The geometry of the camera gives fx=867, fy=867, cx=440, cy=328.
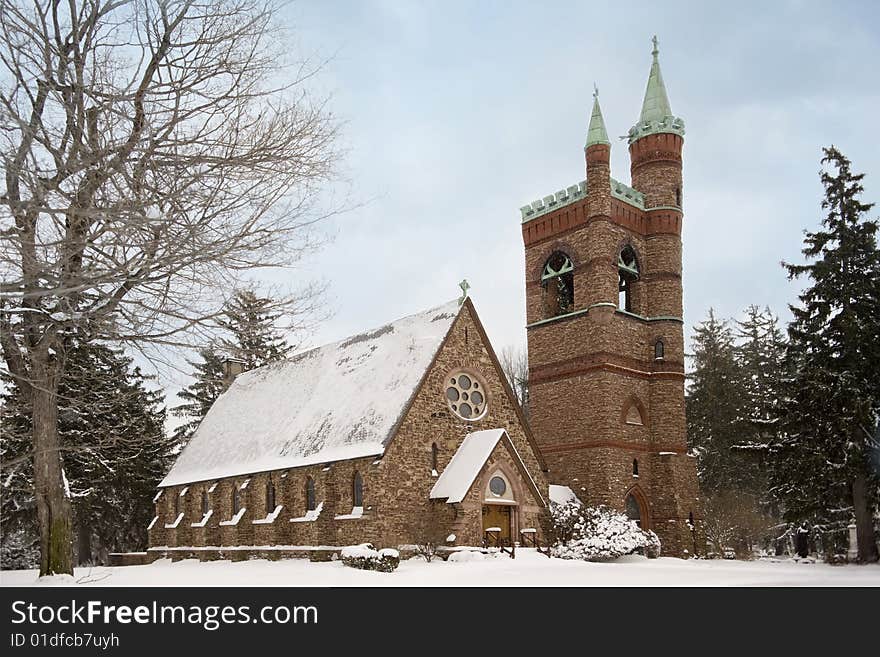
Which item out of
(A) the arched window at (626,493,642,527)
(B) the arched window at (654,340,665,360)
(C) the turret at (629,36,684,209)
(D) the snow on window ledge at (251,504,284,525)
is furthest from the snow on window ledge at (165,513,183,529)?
(C) the turret at (629,36,684,209)

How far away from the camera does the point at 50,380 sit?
52.4ft

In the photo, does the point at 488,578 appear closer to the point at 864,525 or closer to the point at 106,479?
the point at 864,525

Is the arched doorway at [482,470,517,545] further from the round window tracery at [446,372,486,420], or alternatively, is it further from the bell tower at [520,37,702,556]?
the bell tower at [520,37,702,556]

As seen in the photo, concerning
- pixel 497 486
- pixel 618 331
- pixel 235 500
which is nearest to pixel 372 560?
pixel 497 486

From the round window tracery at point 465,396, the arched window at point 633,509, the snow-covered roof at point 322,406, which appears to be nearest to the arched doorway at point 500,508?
the round window tracery at point 465,396

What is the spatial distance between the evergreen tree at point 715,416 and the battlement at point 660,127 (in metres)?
18.9

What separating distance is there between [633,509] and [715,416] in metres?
19.3

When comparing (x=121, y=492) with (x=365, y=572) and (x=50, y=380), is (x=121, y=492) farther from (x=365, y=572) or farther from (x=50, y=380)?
(x=50, y=380)

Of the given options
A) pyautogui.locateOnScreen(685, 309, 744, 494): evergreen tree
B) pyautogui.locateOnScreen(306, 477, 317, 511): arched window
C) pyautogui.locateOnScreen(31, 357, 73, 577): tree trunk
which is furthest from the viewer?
pyautogui.locateOnScreen(685, 309, 744, 494): evergreen tree

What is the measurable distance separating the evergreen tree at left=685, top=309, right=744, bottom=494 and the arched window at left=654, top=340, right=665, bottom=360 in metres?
14.0

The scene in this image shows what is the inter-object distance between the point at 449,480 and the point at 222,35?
741 inches

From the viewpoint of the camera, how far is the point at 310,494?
104 ft

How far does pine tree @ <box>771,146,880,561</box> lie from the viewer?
3044 centimetres
